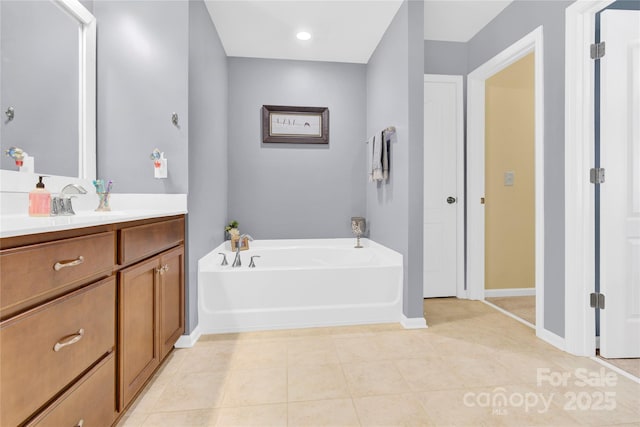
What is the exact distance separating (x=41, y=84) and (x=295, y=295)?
1.97m

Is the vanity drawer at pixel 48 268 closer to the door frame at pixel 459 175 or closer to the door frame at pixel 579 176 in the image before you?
the door frame at pixel 579 176

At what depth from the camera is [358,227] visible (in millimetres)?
3305

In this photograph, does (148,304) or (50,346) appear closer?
(50,346)

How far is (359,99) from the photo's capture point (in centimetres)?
347

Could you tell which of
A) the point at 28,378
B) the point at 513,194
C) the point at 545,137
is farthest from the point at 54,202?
the point at 513,194

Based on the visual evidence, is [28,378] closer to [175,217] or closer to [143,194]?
[175,217]

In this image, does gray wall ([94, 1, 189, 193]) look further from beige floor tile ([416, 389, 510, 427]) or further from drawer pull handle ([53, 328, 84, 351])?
beige floor tile ([416, 389, 510, 427])

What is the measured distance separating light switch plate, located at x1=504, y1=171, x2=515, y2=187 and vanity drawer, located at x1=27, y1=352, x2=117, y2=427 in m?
3.40

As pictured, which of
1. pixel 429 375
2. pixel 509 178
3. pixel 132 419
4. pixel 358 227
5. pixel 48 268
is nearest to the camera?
pixel 48 268

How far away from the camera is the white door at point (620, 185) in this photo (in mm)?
1777

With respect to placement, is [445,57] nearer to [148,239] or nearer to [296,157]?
[296,157]

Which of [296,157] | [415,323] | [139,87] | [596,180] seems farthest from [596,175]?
[139,87]

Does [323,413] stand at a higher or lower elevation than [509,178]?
lower

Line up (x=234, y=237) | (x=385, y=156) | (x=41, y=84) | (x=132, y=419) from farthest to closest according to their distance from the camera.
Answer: (x=234, y=237) → (x=385, y=156) → (x=41, y=84) → (x=132, y=419)
